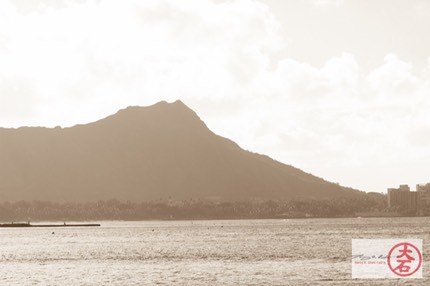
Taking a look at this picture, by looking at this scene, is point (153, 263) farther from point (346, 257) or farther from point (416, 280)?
point (416, 280)

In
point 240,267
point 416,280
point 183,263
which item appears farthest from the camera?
point 183,263

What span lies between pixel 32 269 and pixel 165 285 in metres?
40.1

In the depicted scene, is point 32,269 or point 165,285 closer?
point 165,285

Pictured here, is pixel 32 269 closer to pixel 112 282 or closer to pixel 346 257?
pixel 112 282

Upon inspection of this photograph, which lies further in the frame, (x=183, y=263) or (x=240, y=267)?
(x=183, y=263)

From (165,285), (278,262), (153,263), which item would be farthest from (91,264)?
(165,285)

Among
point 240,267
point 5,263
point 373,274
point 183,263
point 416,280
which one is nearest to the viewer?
point 416,280

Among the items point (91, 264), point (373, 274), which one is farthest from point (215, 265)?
point (373, 274)

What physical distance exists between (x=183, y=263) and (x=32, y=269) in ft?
85.8

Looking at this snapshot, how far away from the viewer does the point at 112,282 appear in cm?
11575

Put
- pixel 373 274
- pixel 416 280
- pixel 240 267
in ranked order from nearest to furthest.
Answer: pixel 416 280, pixel 373 274, pixel 240 267

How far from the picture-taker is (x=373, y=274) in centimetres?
11412

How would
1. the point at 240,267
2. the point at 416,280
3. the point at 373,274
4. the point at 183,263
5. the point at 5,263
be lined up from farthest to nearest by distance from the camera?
1. the point at 5,263
2. the point at 183,263
3. the point at 240,267
4. the point at 373,274
5. the point at 416,280

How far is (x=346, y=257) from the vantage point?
15038 centimetres
